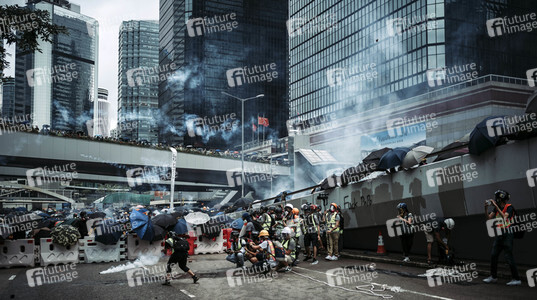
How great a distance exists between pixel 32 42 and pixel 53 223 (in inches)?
492

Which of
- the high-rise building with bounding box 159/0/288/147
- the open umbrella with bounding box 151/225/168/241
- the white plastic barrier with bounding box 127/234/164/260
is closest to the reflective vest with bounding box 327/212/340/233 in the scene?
the open umbrella with bounding box 151/225/168/241

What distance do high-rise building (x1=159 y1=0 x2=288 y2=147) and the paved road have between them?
4954 inches

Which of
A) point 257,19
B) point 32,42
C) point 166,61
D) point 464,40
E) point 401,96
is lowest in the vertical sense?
point 32,42

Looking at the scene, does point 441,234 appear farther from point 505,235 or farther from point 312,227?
point 312,227

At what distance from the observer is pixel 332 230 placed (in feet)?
48.5

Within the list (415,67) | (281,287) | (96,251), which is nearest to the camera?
(281,287)

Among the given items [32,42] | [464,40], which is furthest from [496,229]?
[464,40]

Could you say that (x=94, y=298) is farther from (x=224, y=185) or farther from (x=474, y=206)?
(x=224, y=185)

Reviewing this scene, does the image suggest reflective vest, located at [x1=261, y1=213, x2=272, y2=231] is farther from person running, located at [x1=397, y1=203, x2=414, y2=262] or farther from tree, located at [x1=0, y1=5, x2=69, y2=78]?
tree, located at [x1=0, y1=5, x2=69, y2=78]

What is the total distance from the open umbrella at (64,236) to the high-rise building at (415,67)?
39.7m

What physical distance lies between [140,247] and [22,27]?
10119 millimetres

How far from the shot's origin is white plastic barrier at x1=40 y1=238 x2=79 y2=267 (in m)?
15.7

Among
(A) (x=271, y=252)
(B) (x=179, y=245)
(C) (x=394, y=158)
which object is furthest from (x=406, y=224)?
(B) (x=179, y=245)

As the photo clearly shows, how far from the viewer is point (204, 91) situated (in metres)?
140
